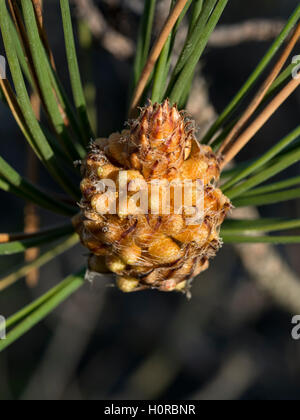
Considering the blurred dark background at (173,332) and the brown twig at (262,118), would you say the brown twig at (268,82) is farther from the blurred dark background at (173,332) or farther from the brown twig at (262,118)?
the blurred dark background at (173,332)

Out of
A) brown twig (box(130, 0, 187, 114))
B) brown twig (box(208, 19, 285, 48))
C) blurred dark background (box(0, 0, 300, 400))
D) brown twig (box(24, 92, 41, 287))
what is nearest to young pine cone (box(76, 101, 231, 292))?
brown twig (box(130, 0, 187, 114))

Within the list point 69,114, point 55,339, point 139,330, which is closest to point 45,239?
point 69,114

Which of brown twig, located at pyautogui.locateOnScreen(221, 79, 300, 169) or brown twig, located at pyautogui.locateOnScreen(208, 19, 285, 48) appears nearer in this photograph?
brown twig, located at pyautogui.locateOnScreen(221, 79, 300, 169)

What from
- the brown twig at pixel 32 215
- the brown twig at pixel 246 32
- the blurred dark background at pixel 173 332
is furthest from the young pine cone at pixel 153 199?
the blurred dark background at pixel 173 332

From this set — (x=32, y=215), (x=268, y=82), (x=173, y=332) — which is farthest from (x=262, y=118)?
(x=173, y=332)

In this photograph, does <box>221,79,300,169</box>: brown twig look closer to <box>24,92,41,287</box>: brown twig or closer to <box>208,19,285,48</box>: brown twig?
<box>24,92,41,287</box>: brown twig

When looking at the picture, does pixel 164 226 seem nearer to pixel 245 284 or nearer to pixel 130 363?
pixel 245 284
